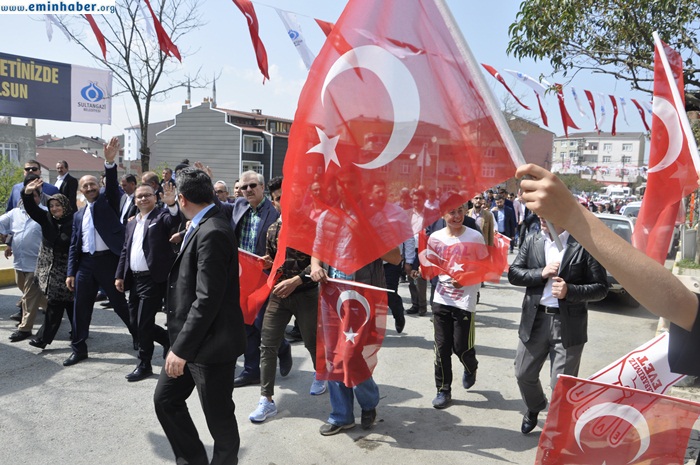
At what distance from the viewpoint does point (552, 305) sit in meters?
4.53

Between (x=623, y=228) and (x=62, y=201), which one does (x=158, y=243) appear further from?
(x=623, y=228)

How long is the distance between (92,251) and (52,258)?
32.7 inches

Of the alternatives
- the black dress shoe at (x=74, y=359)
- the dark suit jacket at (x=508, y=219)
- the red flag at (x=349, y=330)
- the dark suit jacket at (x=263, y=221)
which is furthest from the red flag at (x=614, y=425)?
the dark suit jacket at (x=508, y=219)

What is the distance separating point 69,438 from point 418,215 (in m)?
3.51

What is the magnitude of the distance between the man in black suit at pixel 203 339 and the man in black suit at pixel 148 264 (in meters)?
2.15

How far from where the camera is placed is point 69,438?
4.48 m

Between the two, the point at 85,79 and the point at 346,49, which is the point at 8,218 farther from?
the point at 85,79

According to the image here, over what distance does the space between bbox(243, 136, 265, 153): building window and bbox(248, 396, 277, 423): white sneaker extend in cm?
4465

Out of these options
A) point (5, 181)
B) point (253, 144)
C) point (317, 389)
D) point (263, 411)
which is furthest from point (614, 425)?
point (253, 144)

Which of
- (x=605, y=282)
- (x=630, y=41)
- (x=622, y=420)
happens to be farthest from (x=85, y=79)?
(x=622, y=420)

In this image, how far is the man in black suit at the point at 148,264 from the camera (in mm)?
5734

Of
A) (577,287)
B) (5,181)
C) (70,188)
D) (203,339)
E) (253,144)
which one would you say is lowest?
(203,339)

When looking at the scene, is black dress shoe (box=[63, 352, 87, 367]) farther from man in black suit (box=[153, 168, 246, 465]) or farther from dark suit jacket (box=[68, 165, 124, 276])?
man in black suit (box=[153, 168, 246, 465])

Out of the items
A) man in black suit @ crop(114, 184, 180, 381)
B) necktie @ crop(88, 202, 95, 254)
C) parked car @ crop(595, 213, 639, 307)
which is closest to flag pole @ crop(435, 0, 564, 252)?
man in black suit @ crop(114, 184, 180, 381)
